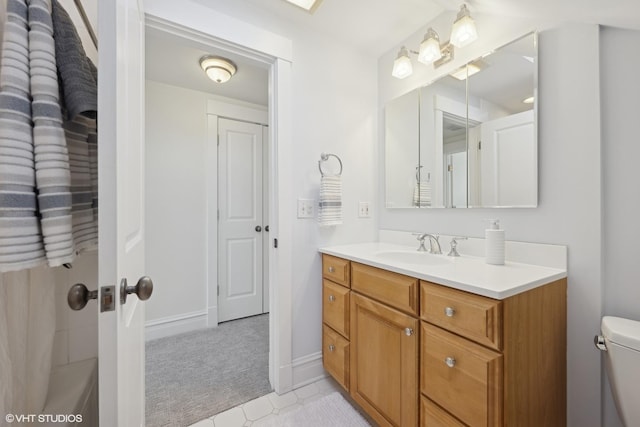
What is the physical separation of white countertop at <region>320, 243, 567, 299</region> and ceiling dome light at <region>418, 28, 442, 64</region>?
1144 millimetres

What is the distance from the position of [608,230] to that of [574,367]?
0.58 metres

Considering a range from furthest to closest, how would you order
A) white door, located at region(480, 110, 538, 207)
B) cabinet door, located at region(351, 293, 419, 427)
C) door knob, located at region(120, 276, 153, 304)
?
white door, located at region(480, 110, 538, 207), cabinet door, located at region(351, 293, 419, 427), door knob, located at region(120, 276, 153, 304)

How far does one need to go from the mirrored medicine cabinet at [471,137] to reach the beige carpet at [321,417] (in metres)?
1.29

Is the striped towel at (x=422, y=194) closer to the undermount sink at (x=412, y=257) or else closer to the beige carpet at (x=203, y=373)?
the undermount sink at (x=412, y=257)

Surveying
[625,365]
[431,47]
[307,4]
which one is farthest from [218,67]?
[625,365]

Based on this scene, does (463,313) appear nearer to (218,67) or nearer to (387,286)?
(387,286)

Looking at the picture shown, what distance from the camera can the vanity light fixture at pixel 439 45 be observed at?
130 centimetres

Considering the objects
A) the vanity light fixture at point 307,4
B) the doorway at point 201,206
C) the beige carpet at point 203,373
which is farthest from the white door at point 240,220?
the vanity light fixture at point 307,4

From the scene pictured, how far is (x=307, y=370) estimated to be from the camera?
167 cm

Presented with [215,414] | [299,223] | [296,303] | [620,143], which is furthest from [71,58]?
[620,143]

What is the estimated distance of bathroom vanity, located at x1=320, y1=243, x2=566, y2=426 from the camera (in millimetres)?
830

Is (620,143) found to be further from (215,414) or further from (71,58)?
(215,414)
